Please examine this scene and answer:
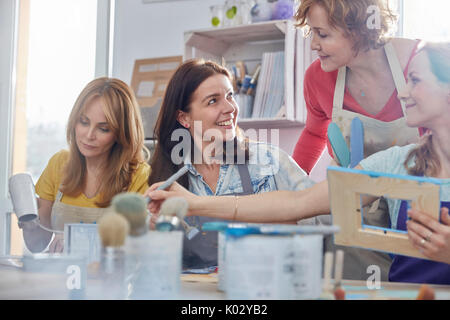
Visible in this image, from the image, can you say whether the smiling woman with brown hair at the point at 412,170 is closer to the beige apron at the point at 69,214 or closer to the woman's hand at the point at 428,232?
the woman's hand at the point at 428,232

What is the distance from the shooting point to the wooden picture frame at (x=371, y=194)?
2.55 feet

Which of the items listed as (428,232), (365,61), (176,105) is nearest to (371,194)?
(428,232)

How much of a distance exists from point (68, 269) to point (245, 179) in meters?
0.82

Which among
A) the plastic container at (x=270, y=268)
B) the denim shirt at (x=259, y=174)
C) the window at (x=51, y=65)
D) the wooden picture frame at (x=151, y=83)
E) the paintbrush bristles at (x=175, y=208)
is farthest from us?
the wooden picture frame at (x=151, y=83)

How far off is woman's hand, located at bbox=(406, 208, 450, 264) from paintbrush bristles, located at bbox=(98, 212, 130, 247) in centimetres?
46

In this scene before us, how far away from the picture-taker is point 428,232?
2.64 feet

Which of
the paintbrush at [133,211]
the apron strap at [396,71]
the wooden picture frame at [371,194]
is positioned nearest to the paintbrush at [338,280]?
the wooden picture frame at [371,194]

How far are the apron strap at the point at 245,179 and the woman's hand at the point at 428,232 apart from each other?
706mm

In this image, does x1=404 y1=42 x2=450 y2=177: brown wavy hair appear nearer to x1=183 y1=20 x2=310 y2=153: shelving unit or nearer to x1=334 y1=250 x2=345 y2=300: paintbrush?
x1=334 y1=250 x2=345 y2=300: paintbrush

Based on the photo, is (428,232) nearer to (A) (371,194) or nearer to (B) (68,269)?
(A) (371,194)

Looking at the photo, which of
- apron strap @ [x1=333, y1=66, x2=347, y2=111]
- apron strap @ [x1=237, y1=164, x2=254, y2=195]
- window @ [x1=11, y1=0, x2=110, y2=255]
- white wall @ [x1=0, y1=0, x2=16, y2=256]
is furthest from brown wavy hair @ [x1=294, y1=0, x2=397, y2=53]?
white wall @ [x1=0, y1=0, x2=16, y2=256]

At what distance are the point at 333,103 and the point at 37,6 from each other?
59.0 inches

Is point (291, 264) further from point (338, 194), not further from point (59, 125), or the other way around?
point (59, 125)
